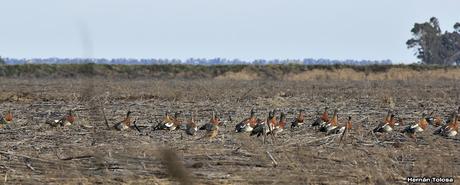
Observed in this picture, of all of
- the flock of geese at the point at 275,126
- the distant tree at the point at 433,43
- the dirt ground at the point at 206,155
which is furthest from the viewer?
the distant tree at the point at 433,43

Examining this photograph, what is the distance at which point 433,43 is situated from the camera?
322 ft

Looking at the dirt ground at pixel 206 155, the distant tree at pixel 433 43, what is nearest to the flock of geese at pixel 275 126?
the dirt ground at pixel 206 155

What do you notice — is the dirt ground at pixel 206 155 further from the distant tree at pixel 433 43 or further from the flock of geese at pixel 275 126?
the distant tree at pixel 433 43

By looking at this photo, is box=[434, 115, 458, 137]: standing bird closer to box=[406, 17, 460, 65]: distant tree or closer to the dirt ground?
the dirt ground

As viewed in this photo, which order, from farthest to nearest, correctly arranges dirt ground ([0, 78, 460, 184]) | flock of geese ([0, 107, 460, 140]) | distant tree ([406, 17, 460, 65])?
distant tree ([406, 17, 460, 65])
flock of geese ([0, 107, 460, 140])
dirt ground ([0, 78, 460, 184])

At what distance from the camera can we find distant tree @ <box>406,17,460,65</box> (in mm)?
97688

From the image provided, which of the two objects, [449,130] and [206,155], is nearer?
[206,155]

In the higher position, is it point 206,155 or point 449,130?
point 206,155

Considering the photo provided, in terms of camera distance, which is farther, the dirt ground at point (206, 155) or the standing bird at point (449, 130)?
the standing bird at point (449, 130)

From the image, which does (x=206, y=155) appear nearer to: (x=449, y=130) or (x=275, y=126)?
(x=275, y=126)

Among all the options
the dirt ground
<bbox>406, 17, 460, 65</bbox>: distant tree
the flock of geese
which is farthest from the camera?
<bbox>406, 17, 460, 65</bbox>: distant tree

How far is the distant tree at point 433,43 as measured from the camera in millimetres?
97688

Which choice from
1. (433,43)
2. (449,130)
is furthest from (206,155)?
(433,43)

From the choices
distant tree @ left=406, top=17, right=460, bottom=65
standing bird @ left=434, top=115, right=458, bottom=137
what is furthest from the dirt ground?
distant tree @ left=406, top=17, right=460, bottom=65
